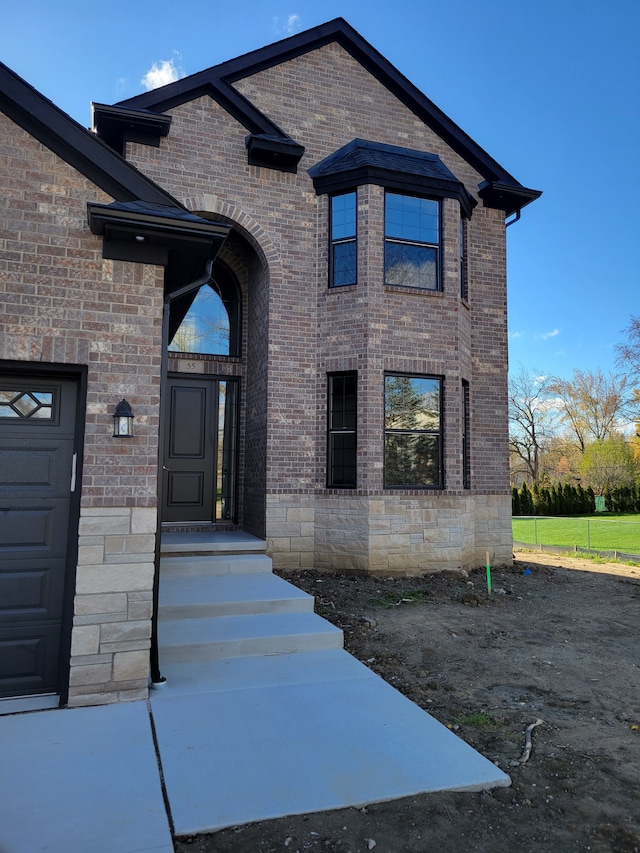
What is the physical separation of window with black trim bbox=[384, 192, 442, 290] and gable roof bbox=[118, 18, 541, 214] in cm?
179

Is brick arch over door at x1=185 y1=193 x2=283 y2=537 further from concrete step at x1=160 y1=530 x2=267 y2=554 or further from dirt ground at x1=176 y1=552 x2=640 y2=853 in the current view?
dirt ground at x1=176 y1=552 x2=640 y2=853

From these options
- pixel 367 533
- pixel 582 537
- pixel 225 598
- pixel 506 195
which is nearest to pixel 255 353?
pixel 367 533

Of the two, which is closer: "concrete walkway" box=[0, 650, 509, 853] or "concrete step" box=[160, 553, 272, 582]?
"concrete walkway" box=[0, 650, 509, 853]

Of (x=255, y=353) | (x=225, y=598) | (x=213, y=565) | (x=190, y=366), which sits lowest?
(x=225, y=598)

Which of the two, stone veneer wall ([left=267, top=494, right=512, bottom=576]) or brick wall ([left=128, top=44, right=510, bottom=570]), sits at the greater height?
brick wall ([left=128, top=44, right=510, bottom=570])

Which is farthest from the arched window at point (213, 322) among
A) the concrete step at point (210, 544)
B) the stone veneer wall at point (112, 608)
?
the stone veneer wall at point (112, 608)

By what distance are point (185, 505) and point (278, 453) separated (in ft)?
5.74

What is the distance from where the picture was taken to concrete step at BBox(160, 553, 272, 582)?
6445 mm

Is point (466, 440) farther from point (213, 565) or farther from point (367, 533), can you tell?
point (213, 565)

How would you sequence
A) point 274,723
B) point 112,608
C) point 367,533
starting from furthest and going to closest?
point 367,533 < point 112,608 < point 274,723

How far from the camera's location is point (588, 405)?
39.8 metres

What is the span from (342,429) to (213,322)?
2904mm

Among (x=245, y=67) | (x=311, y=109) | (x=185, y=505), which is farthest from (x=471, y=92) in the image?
(x=185, y=505)

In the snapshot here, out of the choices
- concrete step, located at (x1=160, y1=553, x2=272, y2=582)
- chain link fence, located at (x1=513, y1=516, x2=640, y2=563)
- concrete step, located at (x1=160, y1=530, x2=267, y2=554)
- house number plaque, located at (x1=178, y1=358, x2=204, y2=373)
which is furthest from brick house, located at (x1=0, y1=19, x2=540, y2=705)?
chain link fence, located at (x1=513, y1=516, x2=640, y2=563)
